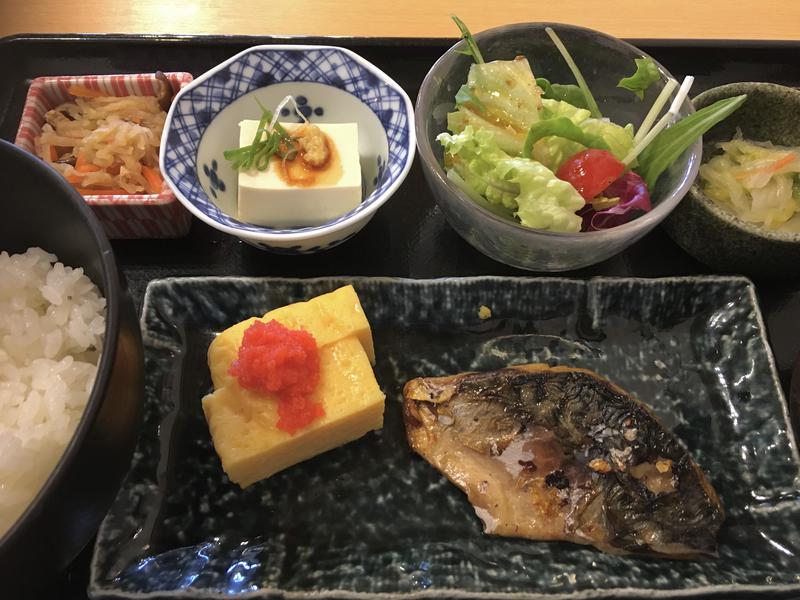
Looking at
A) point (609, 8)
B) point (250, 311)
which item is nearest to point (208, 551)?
point (250, 311)

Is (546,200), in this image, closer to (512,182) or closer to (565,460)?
(512,182)

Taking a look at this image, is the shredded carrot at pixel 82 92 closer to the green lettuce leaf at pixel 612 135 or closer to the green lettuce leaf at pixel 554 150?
the green lettuce leaf at pixel 554 150

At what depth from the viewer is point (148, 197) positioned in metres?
1.62

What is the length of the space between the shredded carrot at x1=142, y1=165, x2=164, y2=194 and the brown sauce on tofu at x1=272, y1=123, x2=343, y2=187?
0.32 metres

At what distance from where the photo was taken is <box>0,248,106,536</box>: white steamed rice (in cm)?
114

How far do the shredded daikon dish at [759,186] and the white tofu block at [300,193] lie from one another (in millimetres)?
954

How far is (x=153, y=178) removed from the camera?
1.74 m

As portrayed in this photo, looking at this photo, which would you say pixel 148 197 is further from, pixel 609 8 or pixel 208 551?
pixel 609 8

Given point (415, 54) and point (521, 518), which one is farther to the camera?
point (415, 54)

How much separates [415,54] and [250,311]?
1.05 m

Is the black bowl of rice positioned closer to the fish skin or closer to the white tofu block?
the white tofu block

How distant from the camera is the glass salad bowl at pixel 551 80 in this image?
154 cm

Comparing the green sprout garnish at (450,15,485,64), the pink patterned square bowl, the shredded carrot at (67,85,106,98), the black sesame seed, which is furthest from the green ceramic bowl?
the shredded carrot at (67,85,106,98)

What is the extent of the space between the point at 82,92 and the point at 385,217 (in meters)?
0.92
